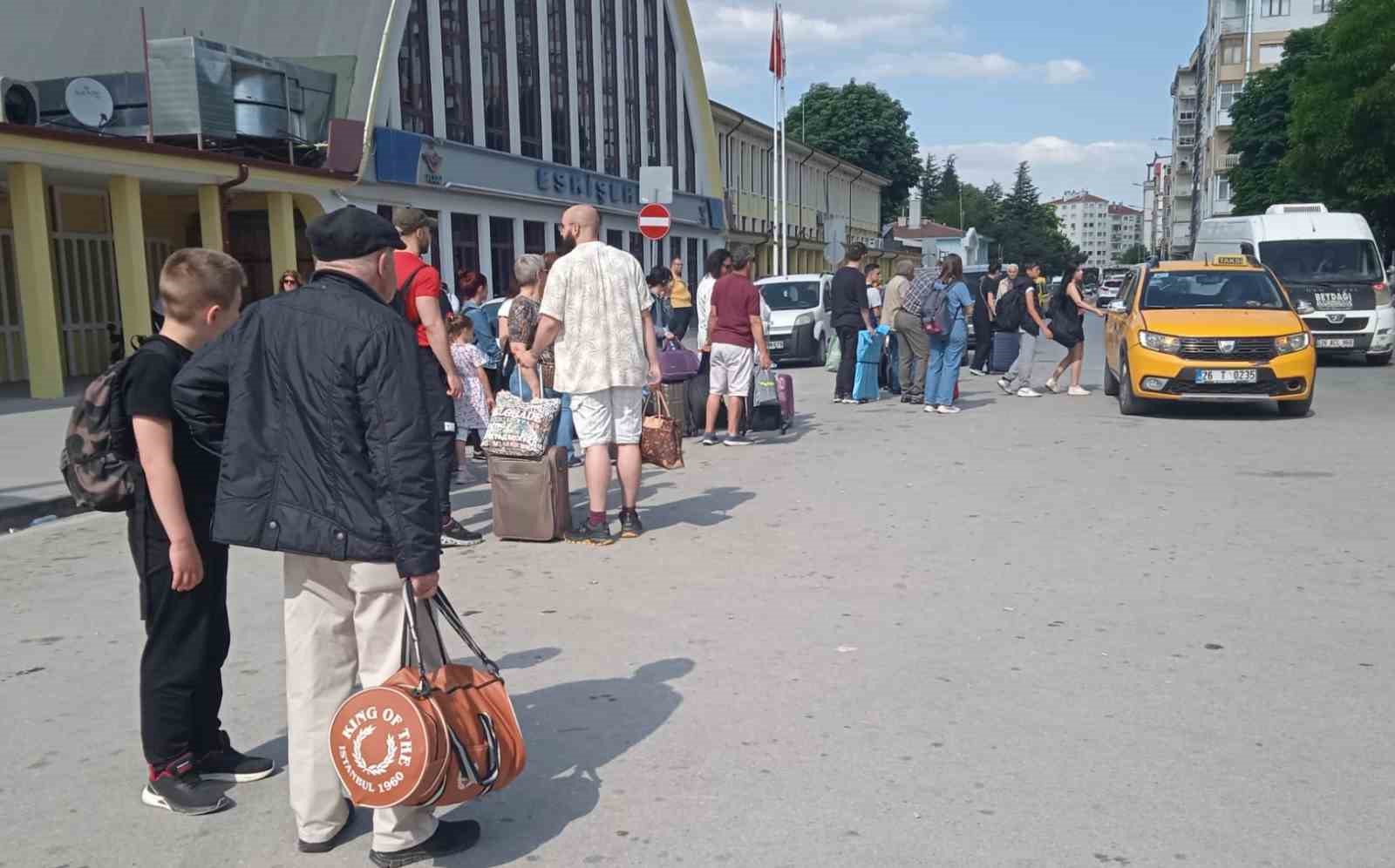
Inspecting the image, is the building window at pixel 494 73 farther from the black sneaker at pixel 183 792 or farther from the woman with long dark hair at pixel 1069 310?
the black sneaker at pixel 183 792

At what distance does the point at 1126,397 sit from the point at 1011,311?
275cm

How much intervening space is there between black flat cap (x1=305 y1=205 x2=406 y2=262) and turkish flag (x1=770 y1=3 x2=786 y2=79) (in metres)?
32.8

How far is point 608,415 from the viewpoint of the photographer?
7.27m

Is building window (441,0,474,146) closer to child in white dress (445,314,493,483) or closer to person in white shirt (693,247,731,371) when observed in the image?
person in white shirt (693,247,731,371)

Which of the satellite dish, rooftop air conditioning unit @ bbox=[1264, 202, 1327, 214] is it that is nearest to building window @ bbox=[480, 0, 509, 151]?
the satellite dish

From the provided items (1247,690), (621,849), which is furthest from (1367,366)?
(621,849)

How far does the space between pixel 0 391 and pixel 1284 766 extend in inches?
745

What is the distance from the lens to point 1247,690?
456 centimetres

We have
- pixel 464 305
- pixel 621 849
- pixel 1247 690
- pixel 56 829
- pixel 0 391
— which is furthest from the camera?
pixel 0 391

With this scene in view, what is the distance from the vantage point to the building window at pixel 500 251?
2825 cm

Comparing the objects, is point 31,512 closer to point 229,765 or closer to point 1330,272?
point 229,765

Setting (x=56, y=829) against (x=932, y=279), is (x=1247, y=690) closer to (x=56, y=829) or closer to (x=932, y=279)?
(x=56, y=829)

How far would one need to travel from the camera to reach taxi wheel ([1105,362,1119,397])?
49.8 feet

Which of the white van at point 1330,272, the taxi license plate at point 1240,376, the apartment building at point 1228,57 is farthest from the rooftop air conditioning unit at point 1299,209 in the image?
the apartment building at point 1228,57
